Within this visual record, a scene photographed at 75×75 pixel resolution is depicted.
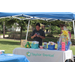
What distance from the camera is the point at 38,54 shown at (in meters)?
5.49

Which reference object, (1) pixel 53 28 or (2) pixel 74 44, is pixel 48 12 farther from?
(1) pixel 53 28

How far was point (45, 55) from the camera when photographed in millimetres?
5402

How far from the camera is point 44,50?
214 inches

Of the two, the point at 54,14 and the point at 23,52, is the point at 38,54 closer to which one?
the point at 23,52

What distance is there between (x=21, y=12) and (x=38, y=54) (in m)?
1.59

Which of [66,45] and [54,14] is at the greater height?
[54,14]

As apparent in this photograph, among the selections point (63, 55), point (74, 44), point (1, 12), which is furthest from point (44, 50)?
point (74, 44)

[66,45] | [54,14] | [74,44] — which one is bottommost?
[74,44]

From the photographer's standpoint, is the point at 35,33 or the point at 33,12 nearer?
the point at 33,12

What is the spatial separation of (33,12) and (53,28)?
14.6m

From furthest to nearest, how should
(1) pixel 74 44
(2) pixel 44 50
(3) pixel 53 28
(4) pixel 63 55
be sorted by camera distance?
(3) pixel 53 28 → (1) pixel 74 44 → (2) pixel 44 50 → (4) pixel 63 55

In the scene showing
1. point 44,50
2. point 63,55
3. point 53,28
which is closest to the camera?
point 63,55

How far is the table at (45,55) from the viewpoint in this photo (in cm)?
512

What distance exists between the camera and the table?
202 inches
